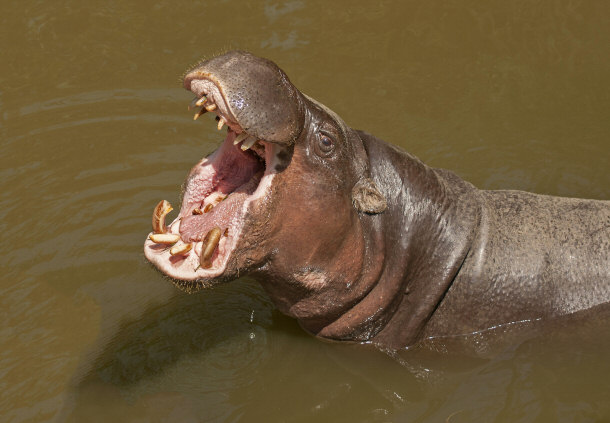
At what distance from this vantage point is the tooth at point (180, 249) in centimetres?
537

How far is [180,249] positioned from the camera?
5379mm

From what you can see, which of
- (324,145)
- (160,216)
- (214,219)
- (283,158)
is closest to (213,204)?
(214,219)

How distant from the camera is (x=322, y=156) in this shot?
5566 millimetres

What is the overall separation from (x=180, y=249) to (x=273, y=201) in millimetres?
712

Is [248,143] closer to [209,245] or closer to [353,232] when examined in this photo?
[209,245]

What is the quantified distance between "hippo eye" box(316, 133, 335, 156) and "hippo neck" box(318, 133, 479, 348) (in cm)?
52

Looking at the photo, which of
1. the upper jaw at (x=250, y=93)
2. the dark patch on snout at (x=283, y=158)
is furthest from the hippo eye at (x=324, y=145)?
the upper jaw at (x=250, y=93)

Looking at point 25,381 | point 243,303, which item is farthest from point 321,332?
point 25,381

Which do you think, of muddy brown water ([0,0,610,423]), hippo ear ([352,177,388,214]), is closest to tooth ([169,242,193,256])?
hippo ear ([352,177,388,214])

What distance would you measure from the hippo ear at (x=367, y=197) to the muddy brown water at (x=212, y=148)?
1481 millimetres

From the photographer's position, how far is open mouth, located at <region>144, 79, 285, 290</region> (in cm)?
521

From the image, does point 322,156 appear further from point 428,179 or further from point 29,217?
point 29,217

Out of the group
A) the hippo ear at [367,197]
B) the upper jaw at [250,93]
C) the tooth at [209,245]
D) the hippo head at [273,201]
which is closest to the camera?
the upper jaw at [250,93]

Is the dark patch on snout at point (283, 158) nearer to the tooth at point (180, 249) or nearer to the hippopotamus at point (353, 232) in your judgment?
the hippopotamus at point (353, 232)
